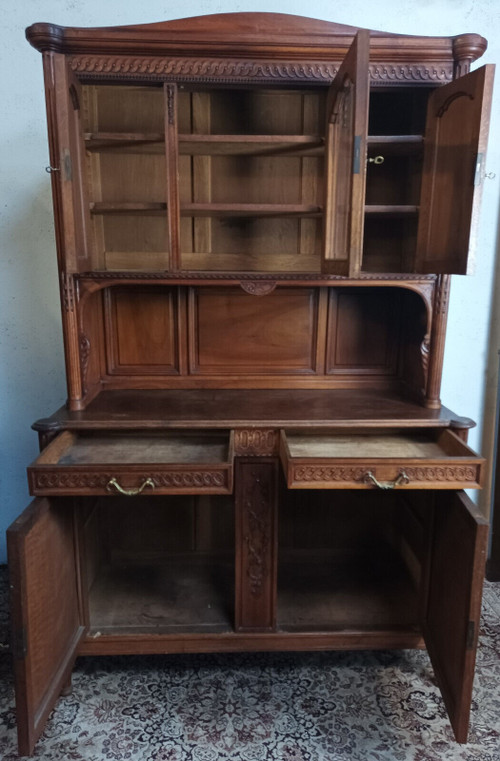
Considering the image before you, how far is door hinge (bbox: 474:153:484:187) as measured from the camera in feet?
5.18

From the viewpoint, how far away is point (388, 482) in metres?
1.61

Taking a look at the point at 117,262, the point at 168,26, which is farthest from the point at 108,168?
the point at 168,26

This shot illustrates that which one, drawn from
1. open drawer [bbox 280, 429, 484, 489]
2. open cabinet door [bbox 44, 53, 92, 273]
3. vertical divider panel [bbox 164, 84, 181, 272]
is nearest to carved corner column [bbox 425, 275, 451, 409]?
open drawer [bbox 280, 429, 484, 489]

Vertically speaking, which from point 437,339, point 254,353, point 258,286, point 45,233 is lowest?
point 254,353

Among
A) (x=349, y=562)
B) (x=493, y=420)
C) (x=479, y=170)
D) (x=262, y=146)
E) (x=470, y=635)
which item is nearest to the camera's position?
(x=470, y=635)

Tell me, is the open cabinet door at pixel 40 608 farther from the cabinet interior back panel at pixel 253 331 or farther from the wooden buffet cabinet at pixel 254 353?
the cabinet interior back panel at pixel 253 331

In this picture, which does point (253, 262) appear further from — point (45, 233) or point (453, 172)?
point (45, 233)

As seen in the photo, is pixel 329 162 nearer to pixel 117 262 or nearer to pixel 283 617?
pixel 117 262

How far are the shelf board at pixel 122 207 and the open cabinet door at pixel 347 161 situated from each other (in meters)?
0.60

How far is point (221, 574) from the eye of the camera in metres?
2.27

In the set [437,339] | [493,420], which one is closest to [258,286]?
[437,339]

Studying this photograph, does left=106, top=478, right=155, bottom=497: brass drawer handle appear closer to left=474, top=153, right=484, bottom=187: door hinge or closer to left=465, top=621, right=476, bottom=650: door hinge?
left=465, top=621, right=476, bottom=650: door hinge

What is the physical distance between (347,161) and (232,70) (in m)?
0.52

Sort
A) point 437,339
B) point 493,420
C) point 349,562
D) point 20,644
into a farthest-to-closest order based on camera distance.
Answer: point 493,420, point 349,562, point 437,339, point 20,644
